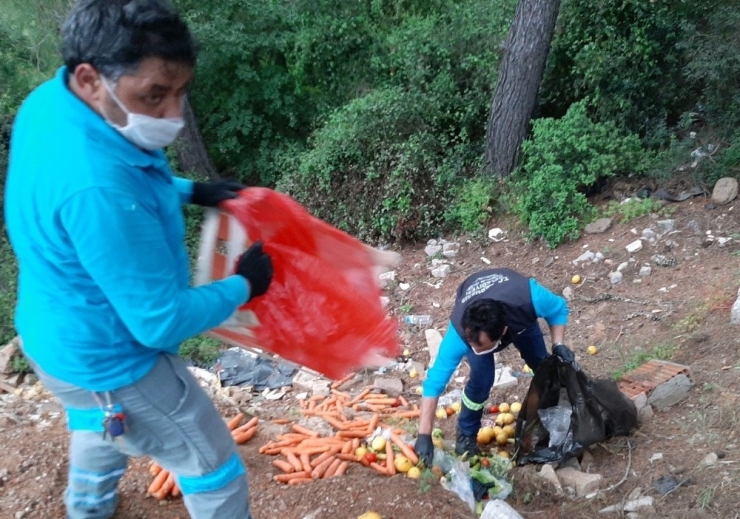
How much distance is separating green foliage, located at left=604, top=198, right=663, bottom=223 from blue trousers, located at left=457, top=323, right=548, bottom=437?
3.58 m

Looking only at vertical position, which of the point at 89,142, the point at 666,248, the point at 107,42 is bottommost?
the point at 666,248

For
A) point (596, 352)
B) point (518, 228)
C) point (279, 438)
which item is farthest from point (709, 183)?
point (279, 438)

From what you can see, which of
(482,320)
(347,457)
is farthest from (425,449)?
(482,320)

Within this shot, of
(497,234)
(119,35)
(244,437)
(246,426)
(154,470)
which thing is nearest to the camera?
(119,35)

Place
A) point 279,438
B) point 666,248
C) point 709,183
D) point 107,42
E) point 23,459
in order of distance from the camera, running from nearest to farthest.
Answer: point 107,42, point 23,459, point 279,438, point 666,248, point 709,183

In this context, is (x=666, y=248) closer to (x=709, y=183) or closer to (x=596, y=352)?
(x=709, y=183)

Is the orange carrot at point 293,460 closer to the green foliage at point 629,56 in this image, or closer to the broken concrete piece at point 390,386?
the broken concrete piece at point 390,386

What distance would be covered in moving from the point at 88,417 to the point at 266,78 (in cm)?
959

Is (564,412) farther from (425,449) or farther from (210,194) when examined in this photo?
(210,194)

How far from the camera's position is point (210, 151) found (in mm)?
11391

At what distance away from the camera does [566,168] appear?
7.82 metres

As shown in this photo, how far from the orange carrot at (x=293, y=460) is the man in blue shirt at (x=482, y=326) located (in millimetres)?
691

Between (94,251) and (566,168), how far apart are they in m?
6.82

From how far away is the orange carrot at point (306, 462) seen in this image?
3.82m
